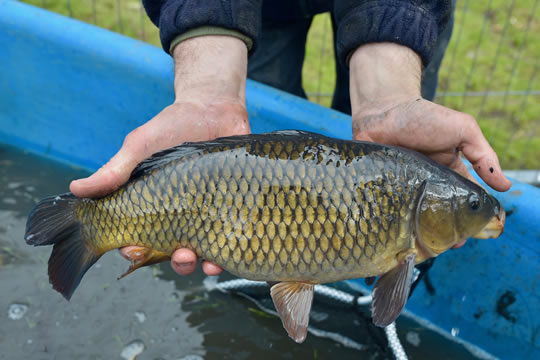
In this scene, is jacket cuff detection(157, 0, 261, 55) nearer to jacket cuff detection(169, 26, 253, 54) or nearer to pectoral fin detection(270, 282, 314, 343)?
jacket cuff detection(169, 26, 253, 54)

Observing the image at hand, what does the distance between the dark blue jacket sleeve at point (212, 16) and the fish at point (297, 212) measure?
20.6 inches

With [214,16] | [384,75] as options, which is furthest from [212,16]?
[384,75]

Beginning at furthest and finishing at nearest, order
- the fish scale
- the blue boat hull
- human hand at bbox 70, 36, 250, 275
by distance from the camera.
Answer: the blue boat hull
human hand at bbox 70, 36, 250, 275
the fish scale

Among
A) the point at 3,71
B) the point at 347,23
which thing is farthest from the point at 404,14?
the point at 3,71

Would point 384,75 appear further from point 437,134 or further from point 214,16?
point 214,16

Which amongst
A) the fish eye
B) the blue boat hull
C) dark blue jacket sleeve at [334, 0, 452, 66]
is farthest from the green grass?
the fish eye

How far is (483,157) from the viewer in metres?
1.41

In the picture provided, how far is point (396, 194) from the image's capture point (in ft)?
4.34

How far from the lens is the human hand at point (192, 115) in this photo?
1399 millimetres

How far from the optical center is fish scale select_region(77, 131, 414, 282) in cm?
130

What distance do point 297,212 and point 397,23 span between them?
2.46 ft

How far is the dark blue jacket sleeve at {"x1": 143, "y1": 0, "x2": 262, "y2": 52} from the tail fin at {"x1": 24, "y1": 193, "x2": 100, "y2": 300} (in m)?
0.66

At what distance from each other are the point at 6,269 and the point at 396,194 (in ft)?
5.24

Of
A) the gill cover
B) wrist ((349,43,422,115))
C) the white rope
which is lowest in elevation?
the white rope
